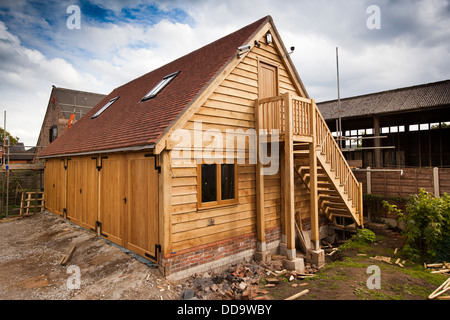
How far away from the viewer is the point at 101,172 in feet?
27.7

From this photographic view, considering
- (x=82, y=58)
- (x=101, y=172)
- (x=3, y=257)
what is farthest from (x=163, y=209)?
(x=82, y=58)

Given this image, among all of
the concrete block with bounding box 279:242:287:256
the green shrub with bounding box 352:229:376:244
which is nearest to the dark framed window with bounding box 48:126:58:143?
the concrete block with bounding box 279:242:287:256

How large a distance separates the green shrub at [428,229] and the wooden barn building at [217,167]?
84.9 inches

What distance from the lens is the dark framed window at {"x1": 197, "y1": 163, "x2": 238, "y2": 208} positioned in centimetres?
651

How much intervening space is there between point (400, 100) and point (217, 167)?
1448 cm

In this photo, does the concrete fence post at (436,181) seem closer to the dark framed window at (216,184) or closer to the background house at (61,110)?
the dark framed window at (216,184)

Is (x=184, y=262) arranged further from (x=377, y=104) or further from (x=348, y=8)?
(x=377, y=104)

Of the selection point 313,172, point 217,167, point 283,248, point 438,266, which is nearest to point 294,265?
point 283,248

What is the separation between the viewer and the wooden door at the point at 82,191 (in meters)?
8.93

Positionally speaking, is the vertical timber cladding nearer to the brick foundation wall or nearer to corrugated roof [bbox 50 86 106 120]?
the brick foundation wall

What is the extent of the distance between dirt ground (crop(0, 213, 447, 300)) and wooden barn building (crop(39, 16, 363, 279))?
428 mm

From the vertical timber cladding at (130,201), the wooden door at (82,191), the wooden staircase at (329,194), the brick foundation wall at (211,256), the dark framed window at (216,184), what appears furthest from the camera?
the wooden door at (82,191)

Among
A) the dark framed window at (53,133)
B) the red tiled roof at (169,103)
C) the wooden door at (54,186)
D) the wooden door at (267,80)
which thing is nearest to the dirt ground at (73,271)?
the wooden door at (54,186)

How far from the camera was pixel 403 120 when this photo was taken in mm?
18688
